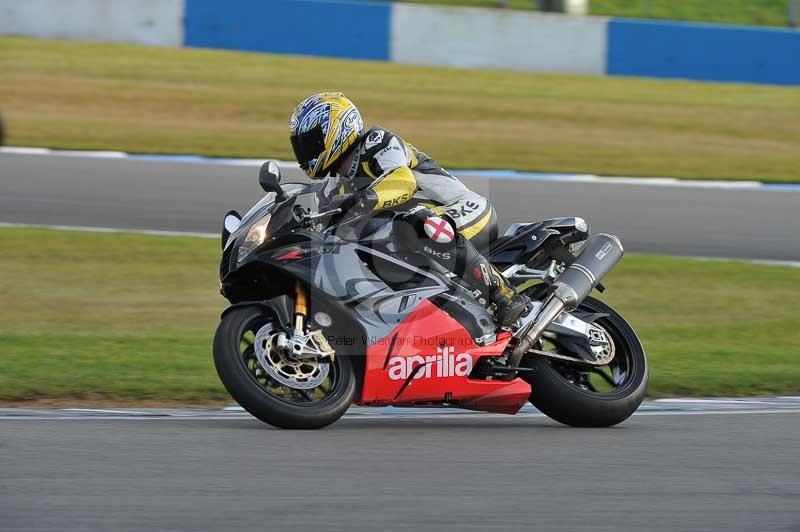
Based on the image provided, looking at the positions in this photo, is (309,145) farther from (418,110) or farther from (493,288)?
(418,110)

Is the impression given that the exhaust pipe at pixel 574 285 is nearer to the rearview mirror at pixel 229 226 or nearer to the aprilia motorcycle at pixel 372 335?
the aprilia motorcycle at pixel 372 335

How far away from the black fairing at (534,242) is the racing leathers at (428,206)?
0.12m

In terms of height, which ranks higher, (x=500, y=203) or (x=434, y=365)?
(x=434, y=365)

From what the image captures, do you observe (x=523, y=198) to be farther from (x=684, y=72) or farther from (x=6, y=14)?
(x=6, y=14)

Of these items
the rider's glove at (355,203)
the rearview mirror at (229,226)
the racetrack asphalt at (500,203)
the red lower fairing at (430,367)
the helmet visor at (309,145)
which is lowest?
the racetrack asphalt at (500,203)

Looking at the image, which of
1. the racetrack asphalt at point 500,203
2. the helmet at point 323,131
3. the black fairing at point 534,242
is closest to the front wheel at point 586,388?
the black fairing at point 534,242

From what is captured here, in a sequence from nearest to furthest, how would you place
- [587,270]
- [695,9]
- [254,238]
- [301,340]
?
1. [301,340]
2. [254,238]
3. [587,270]
4. [695,9]

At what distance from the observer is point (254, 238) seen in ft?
18.1

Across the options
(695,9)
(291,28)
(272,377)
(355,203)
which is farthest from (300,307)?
(695,9)

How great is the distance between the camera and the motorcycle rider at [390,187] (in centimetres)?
568

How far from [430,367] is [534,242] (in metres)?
0.99

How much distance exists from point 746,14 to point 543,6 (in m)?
3.47

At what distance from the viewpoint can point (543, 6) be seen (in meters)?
22.2

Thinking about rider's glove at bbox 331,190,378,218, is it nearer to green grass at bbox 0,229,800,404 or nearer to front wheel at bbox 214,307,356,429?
front wheel at bbox 214,307,356,429
